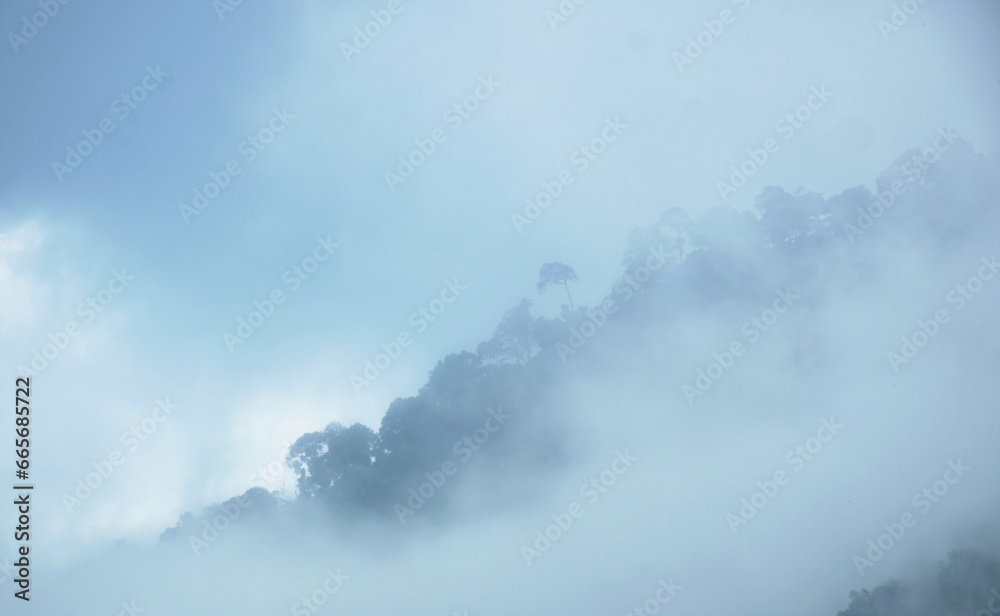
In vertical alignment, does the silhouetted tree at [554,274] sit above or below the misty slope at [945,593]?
above

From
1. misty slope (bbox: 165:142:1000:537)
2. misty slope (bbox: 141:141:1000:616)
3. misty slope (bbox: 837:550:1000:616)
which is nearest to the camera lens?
misty slope (bbox: 837:550:1000:616)

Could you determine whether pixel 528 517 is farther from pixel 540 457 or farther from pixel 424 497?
pixel 424 497

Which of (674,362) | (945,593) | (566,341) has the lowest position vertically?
(945,593)

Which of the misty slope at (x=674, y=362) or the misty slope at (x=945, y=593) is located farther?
the misty slope at (x=674, y=362)

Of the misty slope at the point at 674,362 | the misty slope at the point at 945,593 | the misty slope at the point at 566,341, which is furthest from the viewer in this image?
the misty slope at the point at 566,341

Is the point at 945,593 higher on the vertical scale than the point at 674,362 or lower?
lower

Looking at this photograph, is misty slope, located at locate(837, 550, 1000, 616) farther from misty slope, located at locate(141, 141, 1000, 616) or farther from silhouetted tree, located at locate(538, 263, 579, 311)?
silhouetted tree, located at locate(538, 263, 579, 311)

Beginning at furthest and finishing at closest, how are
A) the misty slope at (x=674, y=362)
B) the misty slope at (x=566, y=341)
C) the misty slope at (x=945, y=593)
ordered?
the misty slope at (x=566, y=341) < the misty slope at (x=674, y=362) < the misty slope at (x=945, y=593)

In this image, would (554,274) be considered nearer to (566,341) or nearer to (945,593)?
(566,341)

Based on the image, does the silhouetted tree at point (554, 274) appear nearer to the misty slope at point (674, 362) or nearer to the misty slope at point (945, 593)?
the misty slope at point (674, 362)

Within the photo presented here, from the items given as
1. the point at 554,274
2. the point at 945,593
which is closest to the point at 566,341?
the point at 554,274

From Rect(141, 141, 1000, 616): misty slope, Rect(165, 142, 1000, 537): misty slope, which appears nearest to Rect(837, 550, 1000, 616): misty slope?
Rect(141, 141, 1000, 616): misty slope

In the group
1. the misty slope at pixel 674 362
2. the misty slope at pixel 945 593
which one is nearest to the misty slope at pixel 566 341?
the misty slope at pixel 674 362

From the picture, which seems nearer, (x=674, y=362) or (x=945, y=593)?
(x=945, y=593)
